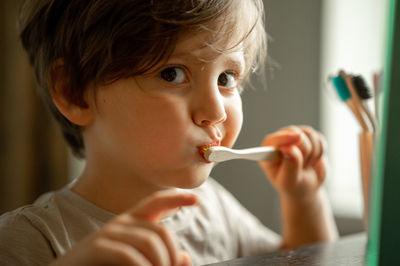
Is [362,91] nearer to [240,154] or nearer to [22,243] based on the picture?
[240,154]

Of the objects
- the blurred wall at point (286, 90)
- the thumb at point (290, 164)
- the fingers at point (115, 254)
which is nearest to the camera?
the fingers at point (115, 254)

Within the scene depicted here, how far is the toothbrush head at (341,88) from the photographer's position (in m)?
0.58

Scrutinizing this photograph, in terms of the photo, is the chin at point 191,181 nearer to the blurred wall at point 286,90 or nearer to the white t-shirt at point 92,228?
the white t-shirt at point 92,228

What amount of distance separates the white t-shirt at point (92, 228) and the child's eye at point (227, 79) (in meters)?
0.20

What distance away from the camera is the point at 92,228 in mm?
498

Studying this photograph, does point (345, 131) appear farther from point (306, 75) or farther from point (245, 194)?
point (245, 194)

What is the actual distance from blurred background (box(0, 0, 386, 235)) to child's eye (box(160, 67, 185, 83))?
0.67 meters

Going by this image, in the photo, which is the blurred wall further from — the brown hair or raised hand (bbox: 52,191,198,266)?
raised hand (bbox: 52,191,198,266)

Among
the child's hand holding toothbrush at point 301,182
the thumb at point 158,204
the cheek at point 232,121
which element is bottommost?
the child's hand holding toothbrush at point 301,182

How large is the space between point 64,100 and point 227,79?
19 centimetres

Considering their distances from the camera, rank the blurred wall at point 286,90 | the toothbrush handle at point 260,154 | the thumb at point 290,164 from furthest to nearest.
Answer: the blurred wall at point 286,90 → the thumb at point 290,164 → the toothbrush handle at point 260,154

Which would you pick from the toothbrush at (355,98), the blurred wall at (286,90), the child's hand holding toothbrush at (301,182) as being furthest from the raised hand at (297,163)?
the blurred wall at (286,90)

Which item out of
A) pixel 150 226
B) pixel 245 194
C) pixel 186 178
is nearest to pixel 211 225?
pixel 186 178

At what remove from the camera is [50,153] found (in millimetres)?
1171
